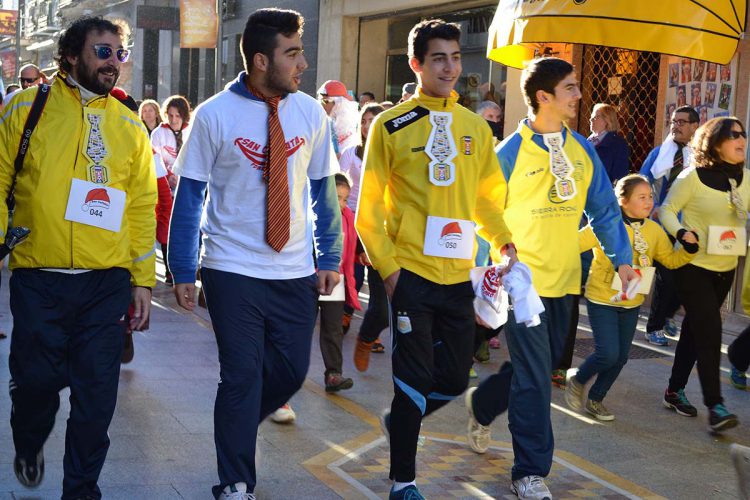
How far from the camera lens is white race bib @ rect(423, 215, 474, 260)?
5.00 metres

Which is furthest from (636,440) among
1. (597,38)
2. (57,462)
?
(597,38)

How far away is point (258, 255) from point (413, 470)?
1.14 meters

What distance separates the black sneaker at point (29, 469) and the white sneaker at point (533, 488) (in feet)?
6.87

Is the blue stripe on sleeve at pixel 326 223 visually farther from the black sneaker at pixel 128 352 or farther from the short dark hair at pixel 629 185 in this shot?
the black sneaker at pixel 128 352

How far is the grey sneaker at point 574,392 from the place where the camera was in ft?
23.6

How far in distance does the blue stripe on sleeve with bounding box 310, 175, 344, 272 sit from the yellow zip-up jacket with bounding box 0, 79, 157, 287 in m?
0.82

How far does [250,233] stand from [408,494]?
1.28 metres

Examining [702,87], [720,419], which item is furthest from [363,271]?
[702,87]

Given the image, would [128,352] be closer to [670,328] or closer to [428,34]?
[428,34]

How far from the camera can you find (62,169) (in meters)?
4.65

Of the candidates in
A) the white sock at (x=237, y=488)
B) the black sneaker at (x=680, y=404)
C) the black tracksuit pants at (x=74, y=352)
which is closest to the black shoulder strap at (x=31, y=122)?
the black tracksuit pants at (x=74, y=352)

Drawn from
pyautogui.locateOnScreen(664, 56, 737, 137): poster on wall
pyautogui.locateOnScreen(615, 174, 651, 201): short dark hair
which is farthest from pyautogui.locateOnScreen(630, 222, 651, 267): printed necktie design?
pyautogui.locateOnScreen(664, 56, 737, 137): poster on wall

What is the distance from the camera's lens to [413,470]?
5.00m

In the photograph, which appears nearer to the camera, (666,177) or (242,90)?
(242,90)
